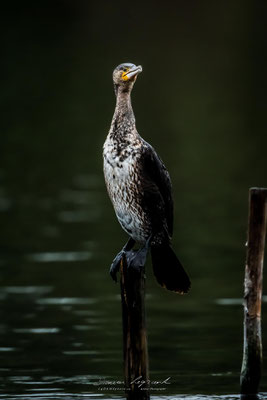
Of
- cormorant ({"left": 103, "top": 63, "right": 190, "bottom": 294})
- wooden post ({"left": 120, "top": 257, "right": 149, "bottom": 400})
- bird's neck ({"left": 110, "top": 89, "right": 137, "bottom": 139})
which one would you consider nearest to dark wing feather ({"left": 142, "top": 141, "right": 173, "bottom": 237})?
cormorant ({"left": 103, "top": 63, "right": 190, "bottom": 294})

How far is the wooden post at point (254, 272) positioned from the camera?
8.49 m

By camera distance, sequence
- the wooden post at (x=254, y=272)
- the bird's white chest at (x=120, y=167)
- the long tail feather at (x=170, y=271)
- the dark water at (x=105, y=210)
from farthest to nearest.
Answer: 1. the dark water at (x=105, y=210)
2. the long tail feather at (x=170, y=271)
3. the bird's white chest at (x=120, y=167)
4. the wooden post at (x=254, y=272)

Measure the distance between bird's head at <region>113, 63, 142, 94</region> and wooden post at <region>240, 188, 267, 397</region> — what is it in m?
1.16

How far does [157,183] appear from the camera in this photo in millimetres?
9125

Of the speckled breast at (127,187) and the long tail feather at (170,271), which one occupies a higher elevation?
the speckled breast at (127,187)

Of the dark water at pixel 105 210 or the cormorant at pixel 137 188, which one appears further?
the dark water at pixel 105 210

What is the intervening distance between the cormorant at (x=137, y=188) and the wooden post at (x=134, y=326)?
0.19 m

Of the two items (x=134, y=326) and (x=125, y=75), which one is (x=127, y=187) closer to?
(x=125, y=75)

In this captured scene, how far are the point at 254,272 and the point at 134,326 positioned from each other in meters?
0.87

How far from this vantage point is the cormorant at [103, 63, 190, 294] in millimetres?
8867

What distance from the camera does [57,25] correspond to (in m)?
57.8

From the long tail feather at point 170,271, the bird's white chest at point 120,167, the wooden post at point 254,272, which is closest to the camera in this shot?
the wooden post at point 254,272

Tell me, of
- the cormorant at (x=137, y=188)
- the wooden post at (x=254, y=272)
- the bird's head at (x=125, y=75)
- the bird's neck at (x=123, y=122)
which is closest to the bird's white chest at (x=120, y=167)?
the cormorant at (x=137, y=188)

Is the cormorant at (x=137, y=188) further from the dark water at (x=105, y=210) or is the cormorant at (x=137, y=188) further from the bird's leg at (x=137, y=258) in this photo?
the dark water at (x=105, y=210)
